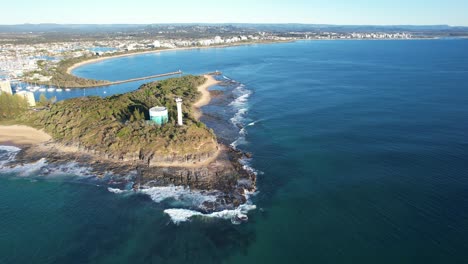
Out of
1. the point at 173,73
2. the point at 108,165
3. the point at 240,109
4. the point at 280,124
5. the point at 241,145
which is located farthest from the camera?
the point at 173,73

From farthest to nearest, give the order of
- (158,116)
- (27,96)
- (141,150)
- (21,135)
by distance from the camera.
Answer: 1. (27,96)
2. (21,135)
3. (158,116)
4. (141,150)

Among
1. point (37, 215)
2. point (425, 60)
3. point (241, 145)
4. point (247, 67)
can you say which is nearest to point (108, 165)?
point (37, 215)

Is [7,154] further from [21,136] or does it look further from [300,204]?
[300,204]

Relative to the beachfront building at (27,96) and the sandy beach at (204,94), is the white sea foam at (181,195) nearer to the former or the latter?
the sandy beach at (204,94)

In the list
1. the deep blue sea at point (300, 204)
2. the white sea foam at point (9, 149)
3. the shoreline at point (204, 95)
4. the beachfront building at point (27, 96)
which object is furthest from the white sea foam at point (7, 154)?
the shoreline at point (204, 95)

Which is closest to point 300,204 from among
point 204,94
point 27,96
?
point 204,94

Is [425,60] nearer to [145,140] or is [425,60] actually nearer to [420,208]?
[420,208]

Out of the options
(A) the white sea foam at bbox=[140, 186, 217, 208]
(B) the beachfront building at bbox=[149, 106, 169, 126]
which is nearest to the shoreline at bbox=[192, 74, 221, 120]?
(B) the beachfront building at bbox=[149, 106, 169, 126]
